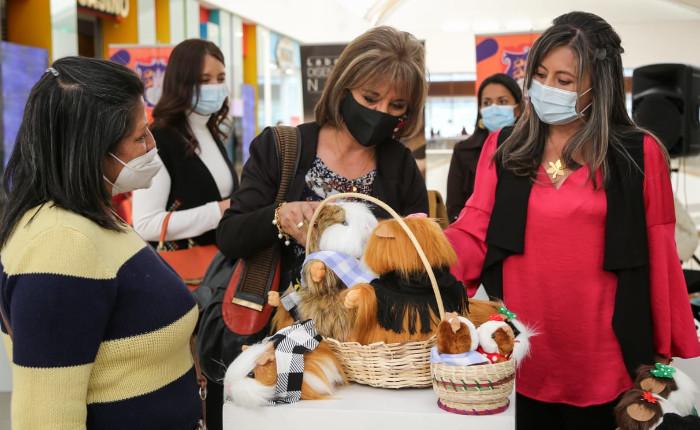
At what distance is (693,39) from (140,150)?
16217mm

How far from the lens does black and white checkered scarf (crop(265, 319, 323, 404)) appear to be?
1.52m

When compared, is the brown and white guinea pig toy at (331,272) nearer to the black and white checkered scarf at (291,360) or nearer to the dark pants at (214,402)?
the black and white checkered scarf at (291,360)

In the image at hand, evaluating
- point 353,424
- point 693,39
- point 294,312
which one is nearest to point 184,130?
point 294,312

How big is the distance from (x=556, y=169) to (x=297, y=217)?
761 mm

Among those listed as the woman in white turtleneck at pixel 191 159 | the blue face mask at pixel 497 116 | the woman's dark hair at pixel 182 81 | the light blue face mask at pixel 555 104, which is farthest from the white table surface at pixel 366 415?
the blue face mask at pixel 497 116

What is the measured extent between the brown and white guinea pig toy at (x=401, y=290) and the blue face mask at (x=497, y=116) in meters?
2.78

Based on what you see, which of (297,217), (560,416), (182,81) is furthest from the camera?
(182,81)

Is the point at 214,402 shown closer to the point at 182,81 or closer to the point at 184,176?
the point at 184,176

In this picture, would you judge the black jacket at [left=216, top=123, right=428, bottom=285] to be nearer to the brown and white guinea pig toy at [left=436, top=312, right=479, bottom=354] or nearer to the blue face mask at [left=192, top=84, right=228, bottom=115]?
the brown and white guinea pig toy at [left=436, top=312, right=479, bottom=354]

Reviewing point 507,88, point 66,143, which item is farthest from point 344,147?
point 507,88

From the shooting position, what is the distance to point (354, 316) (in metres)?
1.59

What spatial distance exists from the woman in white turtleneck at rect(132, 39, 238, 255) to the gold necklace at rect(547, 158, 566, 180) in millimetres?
1347

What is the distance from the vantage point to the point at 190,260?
2873mm

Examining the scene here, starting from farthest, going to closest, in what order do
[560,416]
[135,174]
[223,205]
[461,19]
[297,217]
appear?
1. [461,19]
2. [223,205]
3. [560,416]
4. [297,217]
5. [135,174]
